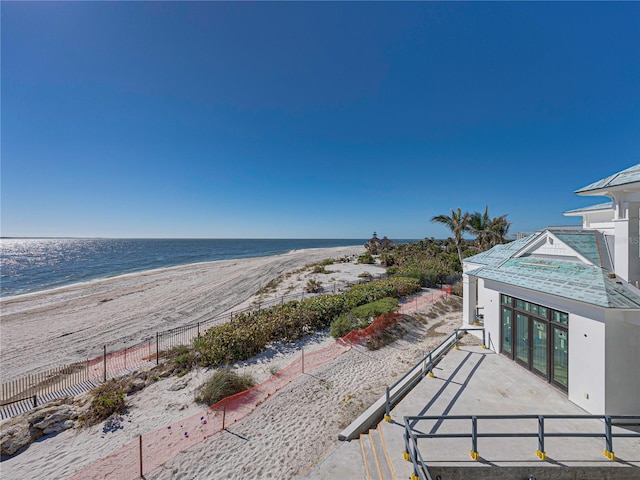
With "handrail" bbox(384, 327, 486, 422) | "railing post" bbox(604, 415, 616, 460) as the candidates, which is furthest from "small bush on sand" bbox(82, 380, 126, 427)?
"railing post" bbox(604, 415, 616, 460)

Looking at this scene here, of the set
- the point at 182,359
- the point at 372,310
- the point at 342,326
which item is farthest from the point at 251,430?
the point at 372,310

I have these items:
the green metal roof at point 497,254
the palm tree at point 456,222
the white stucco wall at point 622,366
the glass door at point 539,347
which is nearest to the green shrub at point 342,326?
the green metal roof at point 497,254

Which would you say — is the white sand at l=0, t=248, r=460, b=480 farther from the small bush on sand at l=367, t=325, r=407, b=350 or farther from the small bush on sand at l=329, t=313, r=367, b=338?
the small bush on sand at l=329, t=313, r=367, b=338

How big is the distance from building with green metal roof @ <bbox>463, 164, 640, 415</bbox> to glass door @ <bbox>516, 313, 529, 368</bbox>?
0.03 m

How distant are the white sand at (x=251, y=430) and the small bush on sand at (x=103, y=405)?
0.33m

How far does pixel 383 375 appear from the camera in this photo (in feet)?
34.6

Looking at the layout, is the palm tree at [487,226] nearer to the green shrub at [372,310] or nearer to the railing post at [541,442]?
the green shrub at [372,310]

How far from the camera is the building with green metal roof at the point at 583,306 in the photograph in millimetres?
6434

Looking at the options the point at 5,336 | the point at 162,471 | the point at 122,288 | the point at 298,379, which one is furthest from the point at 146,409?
the point at 122,288

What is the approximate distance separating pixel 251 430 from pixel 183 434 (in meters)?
1.97

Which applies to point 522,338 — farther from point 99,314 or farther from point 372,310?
point 99,314

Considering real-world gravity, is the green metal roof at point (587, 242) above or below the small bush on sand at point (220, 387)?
above

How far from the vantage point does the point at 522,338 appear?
9008 mm

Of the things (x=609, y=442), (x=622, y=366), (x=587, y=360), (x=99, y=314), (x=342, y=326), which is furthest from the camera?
(x=99, y=314)
